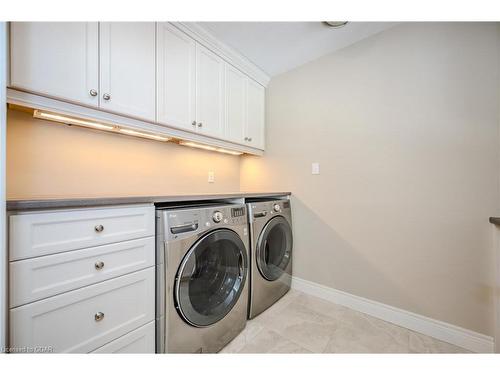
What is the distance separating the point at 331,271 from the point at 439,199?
1009mm

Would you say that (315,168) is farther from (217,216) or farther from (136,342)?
(136,342)

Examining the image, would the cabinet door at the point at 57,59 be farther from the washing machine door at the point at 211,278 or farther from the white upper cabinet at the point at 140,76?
the washing machine door at the point at 211,278

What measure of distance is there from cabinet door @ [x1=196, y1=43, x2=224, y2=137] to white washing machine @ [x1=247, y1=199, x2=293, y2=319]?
2.50 feet

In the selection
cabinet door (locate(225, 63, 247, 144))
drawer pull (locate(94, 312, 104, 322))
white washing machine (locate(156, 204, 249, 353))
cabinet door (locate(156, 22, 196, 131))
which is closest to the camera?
drawer pull (locate(94, 312, 104, 322))

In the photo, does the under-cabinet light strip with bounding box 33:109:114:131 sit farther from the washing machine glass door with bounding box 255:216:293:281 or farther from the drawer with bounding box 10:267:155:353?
the washing machine glass door with bounding box 255:216:293:281

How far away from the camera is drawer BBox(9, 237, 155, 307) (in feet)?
2.24

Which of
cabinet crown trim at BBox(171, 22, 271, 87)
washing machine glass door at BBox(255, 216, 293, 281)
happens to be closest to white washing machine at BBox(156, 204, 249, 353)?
washing machine glass door at BBox(255, 216, 293, 281)

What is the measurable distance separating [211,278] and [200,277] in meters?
0.11

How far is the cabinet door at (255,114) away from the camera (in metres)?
2.06

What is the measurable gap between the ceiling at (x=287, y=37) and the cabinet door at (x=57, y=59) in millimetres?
851

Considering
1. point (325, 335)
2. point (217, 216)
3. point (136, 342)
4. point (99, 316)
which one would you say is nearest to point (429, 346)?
point (325, 335)

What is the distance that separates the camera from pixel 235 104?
75.1 inches
